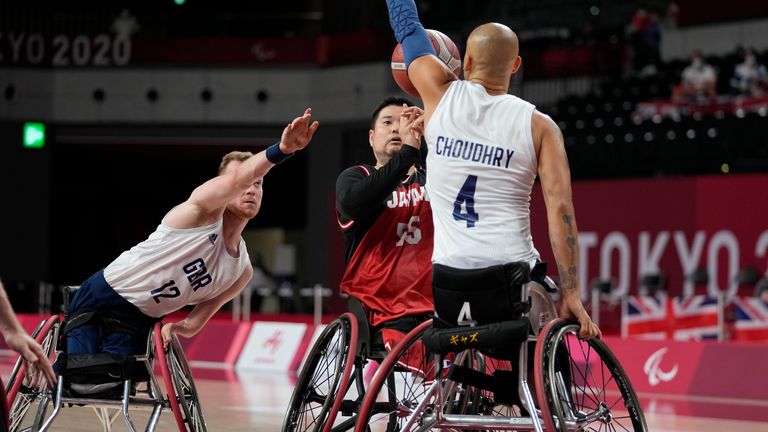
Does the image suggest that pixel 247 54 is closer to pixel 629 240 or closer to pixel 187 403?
pixel 629 240

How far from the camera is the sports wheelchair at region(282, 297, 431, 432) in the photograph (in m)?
5.52

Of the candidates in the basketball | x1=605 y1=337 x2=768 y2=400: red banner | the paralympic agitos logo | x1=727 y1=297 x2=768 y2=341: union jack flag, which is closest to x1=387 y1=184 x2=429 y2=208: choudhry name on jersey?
the basketball

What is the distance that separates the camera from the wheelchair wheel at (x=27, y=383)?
5941 millimetres

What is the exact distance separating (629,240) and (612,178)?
1.09 meters

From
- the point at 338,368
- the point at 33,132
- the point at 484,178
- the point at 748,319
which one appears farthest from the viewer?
the point at 33,132

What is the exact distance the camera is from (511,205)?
493 cm

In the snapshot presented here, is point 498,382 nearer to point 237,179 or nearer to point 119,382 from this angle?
point 237,179

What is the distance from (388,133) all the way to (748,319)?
10530 mm

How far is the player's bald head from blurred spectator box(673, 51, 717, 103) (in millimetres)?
15016

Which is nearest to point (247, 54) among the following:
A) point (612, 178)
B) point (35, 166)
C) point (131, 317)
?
point (35, 166)

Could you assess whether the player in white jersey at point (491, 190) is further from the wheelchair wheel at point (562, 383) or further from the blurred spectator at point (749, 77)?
the blurred spectator at point (749, 77)

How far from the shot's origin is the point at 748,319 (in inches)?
616

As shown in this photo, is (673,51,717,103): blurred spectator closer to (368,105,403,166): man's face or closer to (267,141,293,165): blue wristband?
(368,105,403,166): man's face

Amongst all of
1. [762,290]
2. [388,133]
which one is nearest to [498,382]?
[388,133]
